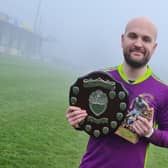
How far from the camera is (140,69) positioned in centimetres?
296

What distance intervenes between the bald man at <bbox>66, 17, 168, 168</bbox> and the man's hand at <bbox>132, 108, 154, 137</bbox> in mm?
67

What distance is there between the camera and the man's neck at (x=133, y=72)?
2.97 metres

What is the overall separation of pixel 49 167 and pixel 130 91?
4392 mm

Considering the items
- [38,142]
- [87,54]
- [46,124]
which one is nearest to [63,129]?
[46,124]

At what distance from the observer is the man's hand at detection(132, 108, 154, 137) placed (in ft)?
8.96

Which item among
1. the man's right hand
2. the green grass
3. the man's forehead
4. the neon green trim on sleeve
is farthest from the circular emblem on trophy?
the green grass

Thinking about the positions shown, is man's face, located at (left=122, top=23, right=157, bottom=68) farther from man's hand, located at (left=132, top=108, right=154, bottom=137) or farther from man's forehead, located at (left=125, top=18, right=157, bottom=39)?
man's hand, located at (left=132, top=108, right=154, bottom=137)

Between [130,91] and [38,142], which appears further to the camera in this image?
[38,142]

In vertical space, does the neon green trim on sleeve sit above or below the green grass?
above

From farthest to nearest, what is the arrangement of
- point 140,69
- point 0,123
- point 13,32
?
point 13,32, point 0,123, point 140,69

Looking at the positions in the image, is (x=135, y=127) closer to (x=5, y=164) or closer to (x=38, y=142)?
(x=5, y=164)

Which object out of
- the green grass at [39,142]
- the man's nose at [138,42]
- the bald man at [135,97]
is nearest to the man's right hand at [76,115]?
the bald man at [135,97]

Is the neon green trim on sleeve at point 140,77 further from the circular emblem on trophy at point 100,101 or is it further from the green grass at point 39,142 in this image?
the green grass at point 39,142

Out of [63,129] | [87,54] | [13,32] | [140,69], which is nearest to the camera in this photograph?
[140,69]
